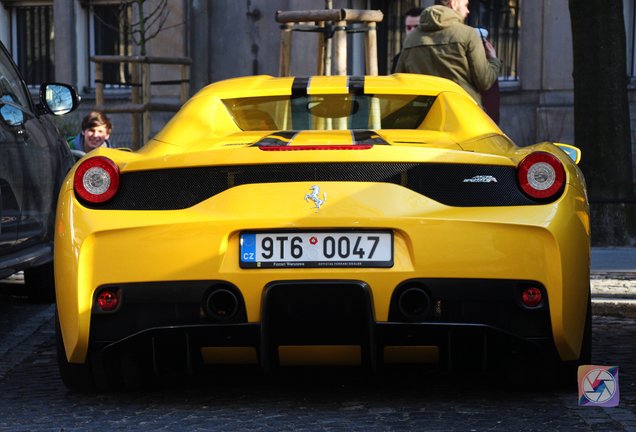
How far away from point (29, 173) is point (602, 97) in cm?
622

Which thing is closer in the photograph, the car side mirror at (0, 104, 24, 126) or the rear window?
the rear window

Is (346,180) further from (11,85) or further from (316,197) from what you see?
(11,85)

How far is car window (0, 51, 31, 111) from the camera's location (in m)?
7.99

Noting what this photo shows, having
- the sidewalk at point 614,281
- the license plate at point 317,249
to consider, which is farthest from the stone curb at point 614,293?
the license plate at point 317,249

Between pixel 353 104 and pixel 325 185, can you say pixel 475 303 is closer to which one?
pixel 325 185

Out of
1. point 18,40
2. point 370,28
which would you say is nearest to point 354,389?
point 370,28

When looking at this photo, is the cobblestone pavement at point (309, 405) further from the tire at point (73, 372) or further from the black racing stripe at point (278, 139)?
the black racing stripe at point (278, 139)

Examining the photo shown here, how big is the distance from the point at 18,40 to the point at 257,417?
60.7 feet

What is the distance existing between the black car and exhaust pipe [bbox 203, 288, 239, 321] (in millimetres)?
2281

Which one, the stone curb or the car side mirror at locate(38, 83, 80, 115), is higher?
the car side mirror at locate(38, 83, 80, 115)

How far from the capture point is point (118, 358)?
5.61 meters

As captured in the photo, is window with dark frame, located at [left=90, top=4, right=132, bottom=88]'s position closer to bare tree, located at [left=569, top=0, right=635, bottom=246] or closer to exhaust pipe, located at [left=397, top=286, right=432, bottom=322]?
bare tree, located at [left=569, top=0, right=635, bottom=246]

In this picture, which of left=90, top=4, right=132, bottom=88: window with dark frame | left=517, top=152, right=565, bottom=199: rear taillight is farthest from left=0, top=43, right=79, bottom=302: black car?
left=90, top=4, right=132, bottom=88: window with dark frame

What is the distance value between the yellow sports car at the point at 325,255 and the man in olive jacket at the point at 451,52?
4.83 metres
